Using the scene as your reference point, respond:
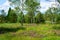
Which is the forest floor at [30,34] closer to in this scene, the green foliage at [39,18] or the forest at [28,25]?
the forest at [28,25]

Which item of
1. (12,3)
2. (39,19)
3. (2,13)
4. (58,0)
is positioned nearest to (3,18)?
(2,13)

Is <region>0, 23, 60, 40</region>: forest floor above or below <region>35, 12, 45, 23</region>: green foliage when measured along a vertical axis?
above

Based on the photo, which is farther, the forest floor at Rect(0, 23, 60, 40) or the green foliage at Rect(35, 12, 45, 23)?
the green foliage at Rect(35, 12, 45, 23)

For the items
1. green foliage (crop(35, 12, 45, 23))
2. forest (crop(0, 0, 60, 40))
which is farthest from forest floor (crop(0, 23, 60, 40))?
green foliage (crop(35, 12, 45, 23))

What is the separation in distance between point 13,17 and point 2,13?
59.6 ft

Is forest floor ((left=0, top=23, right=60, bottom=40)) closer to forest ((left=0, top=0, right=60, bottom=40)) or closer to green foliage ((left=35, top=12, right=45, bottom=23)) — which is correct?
forest ((left=0, top=0, right=60, bottom=40))

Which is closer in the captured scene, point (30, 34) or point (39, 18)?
point (30, 34)

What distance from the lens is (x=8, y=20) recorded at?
117 meters

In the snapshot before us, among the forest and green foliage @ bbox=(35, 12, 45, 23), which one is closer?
the forest

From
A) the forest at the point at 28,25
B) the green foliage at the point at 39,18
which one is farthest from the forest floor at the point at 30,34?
the green foliage at the point at 39,18

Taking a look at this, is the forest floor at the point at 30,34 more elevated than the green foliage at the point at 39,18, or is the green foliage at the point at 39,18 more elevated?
the forest floor at the point at 30,34

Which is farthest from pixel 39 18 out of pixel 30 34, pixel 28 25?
pixel 30 34

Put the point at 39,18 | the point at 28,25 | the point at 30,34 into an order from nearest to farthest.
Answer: the point at 30,34 < the point at 28,25 < the point at 39,18

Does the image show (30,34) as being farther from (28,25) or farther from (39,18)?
(39,18)
